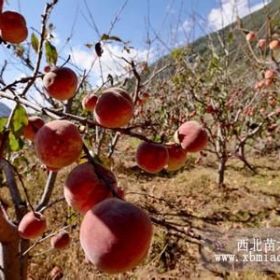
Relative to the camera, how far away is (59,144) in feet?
2.06

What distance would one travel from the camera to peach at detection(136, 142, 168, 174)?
849 mm

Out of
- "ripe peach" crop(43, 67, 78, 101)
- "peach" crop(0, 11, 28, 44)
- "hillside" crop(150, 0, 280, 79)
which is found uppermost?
"hillside" crop(150, 0, 280, 79)

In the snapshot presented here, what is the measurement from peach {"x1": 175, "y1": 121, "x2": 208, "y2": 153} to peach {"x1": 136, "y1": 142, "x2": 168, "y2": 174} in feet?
0.40

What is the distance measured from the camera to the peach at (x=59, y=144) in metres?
0.63

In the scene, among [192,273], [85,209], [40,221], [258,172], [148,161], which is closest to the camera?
[85,209]

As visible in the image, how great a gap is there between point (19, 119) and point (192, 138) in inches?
17.0

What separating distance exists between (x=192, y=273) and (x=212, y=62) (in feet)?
10.0

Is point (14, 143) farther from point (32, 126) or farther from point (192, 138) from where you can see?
point (192, 138)

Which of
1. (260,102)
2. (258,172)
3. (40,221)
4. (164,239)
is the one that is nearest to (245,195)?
(258,172)

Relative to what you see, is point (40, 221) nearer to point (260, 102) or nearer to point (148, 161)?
point (148, 161)

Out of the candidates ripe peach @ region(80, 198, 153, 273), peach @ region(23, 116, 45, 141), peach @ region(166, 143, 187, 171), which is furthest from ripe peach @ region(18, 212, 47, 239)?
ripe peach @ region(80, 198, 153, 273)

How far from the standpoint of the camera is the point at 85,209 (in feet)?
2.00

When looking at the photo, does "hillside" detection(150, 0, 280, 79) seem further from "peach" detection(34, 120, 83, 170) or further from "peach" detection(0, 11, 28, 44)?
"peach" detection(34, 120, 83, 170)

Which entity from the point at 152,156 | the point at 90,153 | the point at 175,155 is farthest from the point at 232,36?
the point at 90,153
